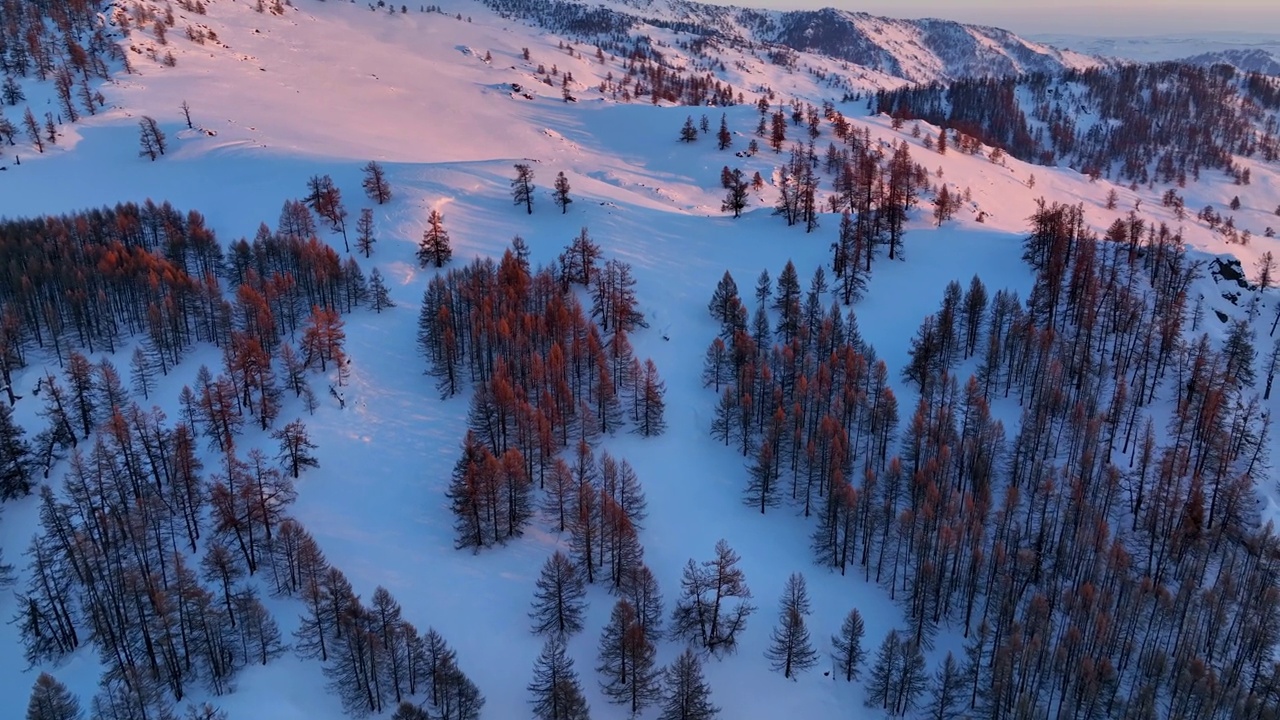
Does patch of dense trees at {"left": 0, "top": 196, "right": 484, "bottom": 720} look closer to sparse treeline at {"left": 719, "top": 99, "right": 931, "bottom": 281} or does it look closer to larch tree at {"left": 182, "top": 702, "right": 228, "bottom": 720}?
larch tree at {"left": 182, "top": 702, "right": 228, "bottom": 720}

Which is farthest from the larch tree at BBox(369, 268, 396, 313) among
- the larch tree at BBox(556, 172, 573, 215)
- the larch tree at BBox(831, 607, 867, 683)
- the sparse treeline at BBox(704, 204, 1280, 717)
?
the larch tree at BBox(831, 607, 867, 683)

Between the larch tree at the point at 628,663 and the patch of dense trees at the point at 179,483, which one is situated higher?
the patch of dense trees at the point at 179,483

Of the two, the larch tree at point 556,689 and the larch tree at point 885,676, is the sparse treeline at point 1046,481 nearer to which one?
the larch tree at point 885,676

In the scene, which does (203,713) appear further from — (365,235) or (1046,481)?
(1046,481)

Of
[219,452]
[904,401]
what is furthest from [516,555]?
[904,401]

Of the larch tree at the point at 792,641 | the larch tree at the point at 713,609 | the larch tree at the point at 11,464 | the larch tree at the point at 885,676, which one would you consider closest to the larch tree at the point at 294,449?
the larch tree at the point at 11,464

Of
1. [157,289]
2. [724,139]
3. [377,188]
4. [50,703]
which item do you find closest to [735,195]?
[724,139]
